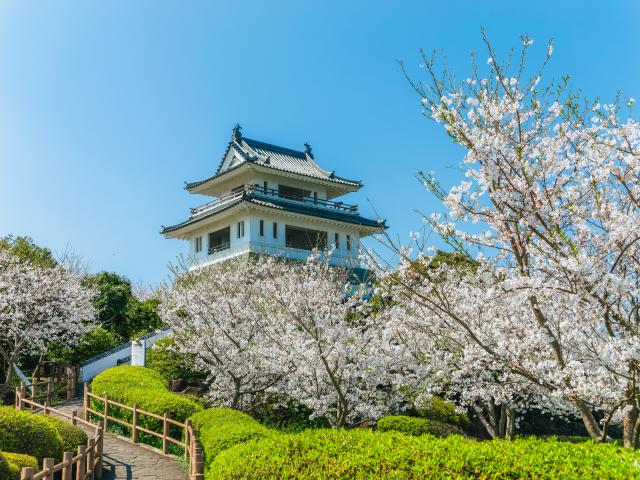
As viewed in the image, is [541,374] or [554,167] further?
[541,374]

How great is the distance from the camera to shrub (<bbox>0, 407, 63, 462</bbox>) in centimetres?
1076

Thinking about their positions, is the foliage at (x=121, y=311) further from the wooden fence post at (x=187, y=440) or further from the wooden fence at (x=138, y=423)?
the wooden fence post at (x=187, y=440)

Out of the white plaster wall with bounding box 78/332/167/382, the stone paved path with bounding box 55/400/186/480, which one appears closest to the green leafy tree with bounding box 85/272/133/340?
the white plaster wall with bounding box 78/332/167/382

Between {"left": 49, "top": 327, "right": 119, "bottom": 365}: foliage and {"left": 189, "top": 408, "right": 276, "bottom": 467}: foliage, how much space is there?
1417 cm

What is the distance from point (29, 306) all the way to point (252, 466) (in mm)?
21101

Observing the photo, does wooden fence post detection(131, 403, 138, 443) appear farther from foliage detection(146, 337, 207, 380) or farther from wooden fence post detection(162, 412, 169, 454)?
foliage detection(146, 337, 207, 380)

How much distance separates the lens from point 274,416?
1919cm

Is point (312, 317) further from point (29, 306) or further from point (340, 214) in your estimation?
point (340, 214)

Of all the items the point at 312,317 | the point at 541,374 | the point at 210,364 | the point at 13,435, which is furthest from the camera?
the point at 210,364

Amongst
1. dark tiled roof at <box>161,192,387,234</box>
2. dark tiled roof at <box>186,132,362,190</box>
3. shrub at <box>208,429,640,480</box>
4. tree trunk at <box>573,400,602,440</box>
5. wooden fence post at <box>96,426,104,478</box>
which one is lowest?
wooden fence post at <box>96,426,104,478</box>

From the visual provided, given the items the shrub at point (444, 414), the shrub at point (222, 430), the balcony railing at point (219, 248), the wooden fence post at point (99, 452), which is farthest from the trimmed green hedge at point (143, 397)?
the balcony railing at point (219, 248)

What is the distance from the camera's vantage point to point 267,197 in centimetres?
3703

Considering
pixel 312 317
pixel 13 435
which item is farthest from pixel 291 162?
pixel 13 435

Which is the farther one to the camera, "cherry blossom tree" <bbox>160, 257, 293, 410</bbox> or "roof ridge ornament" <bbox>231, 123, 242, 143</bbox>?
"roof ridge ornament" <bbox>231, 123, 242, 143</bbox>
